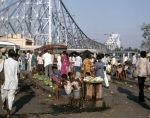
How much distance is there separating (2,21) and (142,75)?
74.1 metres

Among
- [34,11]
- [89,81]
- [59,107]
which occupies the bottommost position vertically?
[59,107]

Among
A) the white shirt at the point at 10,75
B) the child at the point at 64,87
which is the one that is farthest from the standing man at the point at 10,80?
the child at the point at 64,87

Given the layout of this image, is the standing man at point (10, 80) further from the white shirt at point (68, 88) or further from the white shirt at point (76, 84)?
the white shirt at point (68, 88)

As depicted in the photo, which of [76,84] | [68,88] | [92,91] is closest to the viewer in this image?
[92,91]

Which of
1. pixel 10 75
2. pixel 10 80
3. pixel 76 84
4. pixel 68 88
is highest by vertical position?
pixel 10 75

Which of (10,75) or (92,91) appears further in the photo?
(92,91)

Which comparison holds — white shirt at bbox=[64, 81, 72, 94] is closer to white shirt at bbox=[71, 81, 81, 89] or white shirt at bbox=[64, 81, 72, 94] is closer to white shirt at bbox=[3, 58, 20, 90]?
white shirt at bbox=[71, 81, 81, 89]

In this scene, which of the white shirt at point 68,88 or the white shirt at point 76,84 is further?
the white shirt at point 68,88

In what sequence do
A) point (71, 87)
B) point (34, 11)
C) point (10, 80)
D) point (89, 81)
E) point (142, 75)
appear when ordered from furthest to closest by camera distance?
point (34, 11) → point (71, 87) → point (142, 75) → point (89, 81) → point (10, 80)

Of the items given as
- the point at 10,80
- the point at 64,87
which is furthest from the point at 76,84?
the point at 10,80

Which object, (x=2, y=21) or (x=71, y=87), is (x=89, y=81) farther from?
(x=2, y=21)

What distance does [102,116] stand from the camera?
7027 mm

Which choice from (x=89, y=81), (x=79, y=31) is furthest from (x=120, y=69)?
(x=79, y=31)

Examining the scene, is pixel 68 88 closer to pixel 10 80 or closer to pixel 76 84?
pixel 76 84
